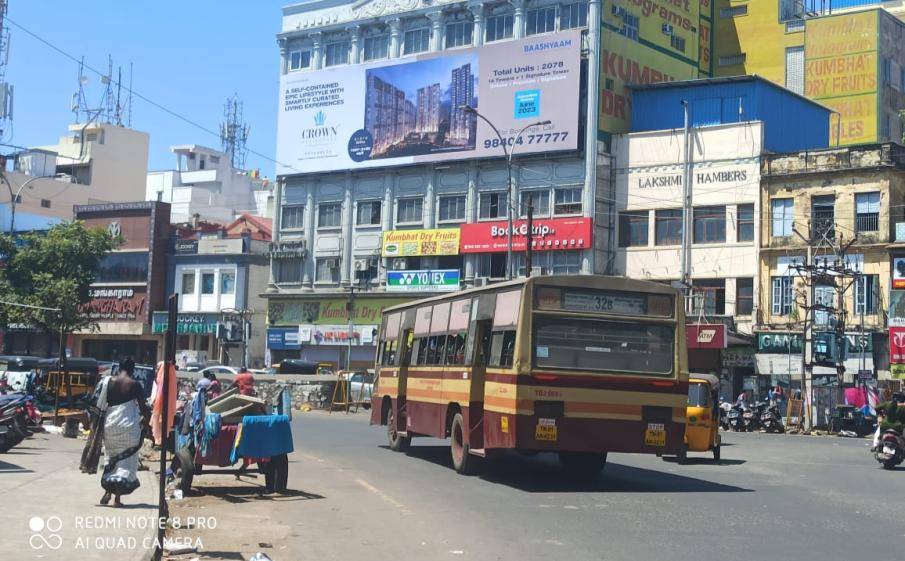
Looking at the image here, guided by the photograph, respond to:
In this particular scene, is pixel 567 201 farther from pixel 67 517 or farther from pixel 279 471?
pixel 67 517

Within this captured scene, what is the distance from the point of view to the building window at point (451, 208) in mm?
64500

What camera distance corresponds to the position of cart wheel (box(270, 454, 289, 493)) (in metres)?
16.5

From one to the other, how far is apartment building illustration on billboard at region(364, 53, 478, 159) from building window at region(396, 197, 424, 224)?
2819 mm

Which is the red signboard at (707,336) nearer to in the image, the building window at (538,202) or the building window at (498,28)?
the building window at (538,202)

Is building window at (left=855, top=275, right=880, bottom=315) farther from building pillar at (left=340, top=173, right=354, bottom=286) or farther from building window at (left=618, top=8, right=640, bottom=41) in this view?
A: building pillar at (left=340, top=173, right=354, bottom=286)

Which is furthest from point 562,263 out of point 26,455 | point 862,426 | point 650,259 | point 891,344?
point 26,455

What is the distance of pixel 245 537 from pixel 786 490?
976cm

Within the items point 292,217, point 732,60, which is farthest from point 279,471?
point 732,60

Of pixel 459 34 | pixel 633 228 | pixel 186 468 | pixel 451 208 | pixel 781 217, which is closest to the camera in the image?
pixel 186 468

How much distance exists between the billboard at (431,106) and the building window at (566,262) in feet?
18.3

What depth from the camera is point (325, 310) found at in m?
70.0

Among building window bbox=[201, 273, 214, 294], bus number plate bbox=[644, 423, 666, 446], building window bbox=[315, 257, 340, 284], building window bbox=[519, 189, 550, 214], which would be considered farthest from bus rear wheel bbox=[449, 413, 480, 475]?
building window bbox=[201, 273, 214, 294]

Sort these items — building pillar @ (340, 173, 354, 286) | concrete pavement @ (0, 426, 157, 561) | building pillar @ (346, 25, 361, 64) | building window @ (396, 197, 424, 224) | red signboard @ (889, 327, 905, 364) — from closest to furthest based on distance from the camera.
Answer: concrete pavement @ (0, 426, 157, 561), red signboard @ (889, 327, 905, 364), building window @ (396, 197, 424, 224), building pillar @ (340, 173, 354, 286), building pillar @ (346, 25, 361, 64)

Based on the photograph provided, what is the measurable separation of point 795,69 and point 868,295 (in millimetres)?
27376
